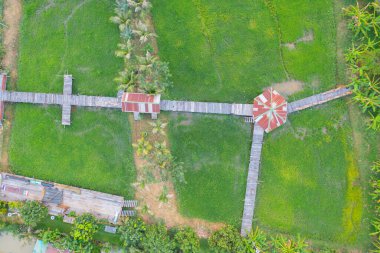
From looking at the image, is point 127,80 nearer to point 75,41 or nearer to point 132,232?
point 75,41

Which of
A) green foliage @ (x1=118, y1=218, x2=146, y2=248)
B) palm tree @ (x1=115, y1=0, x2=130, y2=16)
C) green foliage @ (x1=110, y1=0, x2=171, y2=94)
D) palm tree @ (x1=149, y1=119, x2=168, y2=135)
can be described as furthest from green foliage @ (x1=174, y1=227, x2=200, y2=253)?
palm tree @ (x1=115, y1=0, x2=130, y2=16)

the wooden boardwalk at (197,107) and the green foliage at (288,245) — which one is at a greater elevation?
the wooden boardwalk at (197,107)

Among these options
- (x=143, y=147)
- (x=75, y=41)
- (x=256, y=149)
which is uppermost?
(x=75, y=41)

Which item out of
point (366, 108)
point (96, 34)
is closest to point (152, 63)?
point (96, 34)

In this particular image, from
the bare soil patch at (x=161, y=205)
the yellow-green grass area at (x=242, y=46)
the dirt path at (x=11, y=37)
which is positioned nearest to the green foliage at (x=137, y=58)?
the yellow-green grass area at (x=242, y=46)

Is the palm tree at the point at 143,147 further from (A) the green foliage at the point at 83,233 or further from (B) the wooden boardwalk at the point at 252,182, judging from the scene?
(B) the wooden boardwalk at the point at 252,182

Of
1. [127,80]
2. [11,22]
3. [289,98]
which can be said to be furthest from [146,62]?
[11,22]
